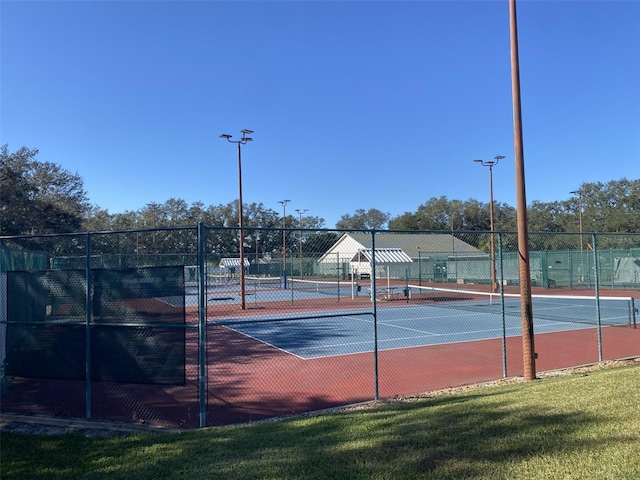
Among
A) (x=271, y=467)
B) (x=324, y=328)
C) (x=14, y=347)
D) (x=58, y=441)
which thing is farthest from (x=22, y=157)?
(x=271, y=467)

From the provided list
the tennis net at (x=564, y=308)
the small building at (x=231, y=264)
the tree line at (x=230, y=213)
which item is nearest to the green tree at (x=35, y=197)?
the tree line at (x=230, y=213)

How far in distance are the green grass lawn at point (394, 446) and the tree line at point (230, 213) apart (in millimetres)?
15063

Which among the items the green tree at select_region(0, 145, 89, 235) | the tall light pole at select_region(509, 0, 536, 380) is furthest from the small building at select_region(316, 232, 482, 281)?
the green tree at select_region(0, 145, 89, 235)

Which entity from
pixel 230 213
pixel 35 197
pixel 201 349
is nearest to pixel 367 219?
pixel 230 213

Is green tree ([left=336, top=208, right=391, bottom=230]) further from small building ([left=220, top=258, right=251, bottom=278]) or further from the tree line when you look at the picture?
small building ([left=220, top=258, right=251, bottom=278])

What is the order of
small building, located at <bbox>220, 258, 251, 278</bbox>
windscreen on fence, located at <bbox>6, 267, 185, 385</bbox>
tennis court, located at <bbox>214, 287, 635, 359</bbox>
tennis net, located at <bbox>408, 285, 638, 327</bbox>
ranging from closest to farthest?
windscreen on fence, located at <bbox>6, 267, 185, 385</bbox>
tennis court, located at <bbox>214, 287, 635, 359</bbox>
tennis net, located at <bbox>408, 285, 638, 327</bbox>
small building, located at <bbox>220, 258, 251, 278</bbox>

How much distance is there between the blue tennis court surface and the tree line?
5.19 metres

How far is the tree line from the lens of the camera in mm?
33188

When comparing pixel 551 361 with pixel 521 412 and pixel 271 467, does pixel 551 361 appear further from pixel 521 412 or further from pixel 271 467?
pixel 271 467

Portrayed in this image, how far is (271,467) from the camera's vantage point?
428 cm

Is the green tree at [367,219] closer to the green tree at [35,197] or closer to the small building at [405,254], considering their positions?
the small building at [405,254]

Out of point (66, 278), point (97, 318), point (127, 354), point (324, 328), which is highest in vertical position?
point (66, 278)

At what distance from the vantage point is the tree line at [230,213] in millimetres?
33188

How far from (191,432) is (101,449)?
1.00 metres
